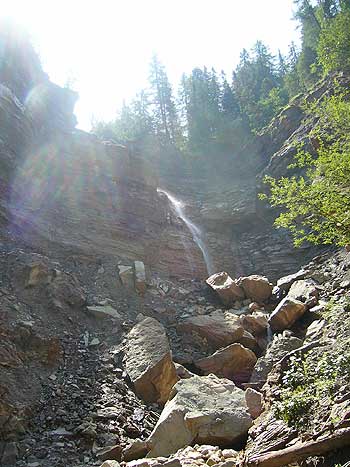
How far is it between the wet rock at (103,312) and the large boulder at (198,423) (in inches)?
246

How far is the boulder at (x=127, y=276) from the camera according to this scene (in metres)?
18.2

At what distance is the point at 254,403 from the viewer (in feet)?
30.3

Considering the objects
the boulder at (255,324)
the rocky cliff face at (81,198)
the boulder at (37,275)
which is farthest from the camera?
the rocky cliff face at (81,198)

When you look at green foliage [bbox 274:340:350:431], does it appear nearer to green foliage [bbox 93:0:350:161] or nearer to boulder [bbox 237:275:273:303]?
boulder [bbox 237:275:273:303]

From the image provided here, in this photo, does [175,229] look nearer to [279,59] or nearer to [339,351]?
[339,351]

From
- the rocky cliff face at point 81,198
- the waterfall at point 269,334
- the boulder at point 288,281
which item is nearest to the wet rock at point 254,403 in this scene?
the waterfall at point 269,334

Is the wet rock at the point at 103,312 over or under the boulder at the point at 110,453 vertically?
A: over

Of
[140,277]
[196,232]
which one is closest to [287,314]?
[140,277]

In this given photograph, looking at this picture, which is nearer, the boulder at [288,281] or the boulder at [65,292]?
the boulder at [65,292]

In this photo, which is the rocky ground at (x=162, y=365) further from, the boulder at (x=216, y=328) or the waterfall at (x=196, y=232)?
the waterfall at (x=196, y=232)

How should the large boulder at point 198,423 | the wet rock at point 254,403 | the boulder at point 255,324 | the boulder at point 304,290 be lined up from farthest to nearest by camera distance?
1. the boulder at point 304,290
2. the boulder at point 255,324
3. the wet rock at point 254,403
4. the large boulder at point 198,423

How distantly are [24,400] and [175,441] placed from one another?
406cm

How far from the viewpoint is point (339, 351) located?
7.64 metres

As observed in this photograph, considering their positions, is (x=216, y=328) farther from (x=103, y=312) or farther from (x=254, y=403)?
(x=254, y=403)
